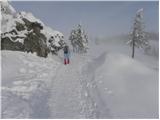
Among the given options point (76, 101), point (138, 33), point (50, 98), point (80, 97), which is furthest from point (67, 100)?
point (138, 33)

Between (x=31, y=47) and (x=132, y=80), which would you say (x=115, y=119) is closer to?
(x=132, y=80)

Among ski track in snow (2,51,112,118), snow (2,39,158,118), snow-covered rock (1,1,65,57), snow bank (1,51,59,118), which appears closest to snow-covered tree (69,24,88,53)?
snow-covered rock (1,1,65,57)

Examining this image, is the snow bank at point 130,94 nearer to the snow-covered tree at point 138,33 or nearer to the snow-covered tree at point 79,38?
the snow-covered tree at point 138,33

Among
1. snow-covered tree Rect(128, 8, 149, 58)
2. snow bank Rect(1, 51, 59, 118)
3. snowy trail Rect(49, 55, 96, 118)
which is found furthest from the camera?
snow-covered tree Rect(128, 8, 149, 58)

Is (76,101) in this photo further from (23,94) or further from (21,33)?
(21,33)

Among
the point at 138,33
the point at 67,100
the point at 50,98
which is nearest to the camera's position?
the point at 67,100

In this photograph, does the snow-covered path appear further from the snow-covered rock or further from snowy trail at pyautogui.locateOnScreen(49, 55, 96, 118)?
the snow-covered rock

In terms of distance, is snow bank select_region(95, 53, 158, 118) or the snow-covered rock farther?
the snow-covered rock

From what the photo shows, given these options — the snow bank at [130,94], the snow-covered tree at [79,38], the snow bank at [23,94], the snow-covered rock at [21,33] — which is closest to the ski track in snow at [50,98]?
the snow bank at [23,94]

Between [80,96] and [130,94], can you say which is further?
[80,96]

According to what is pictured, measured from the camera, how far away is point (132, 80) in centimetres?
1645

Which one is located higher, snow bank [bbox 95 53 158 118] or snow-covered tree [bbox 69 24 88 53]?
snow-covered tree [bbox 69 24 88 53]

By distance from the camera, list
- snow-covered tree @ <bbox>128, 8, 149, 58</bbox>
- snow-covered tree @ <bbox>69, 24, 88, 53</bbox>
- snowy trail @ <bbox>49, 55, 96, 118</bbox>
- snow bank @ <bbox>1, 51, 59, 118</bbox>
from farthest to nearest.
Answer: snow-covered tree @ <bbox>69, 24, 88, 53</bbox>
snow-covered tree @ <bbox>128, 8, 149, 58</bbox>
snow bank @ <bbox>1, 51, 59, 118</bbox>
snowy trail @ <bbox>49, 55, 96, 118</bbox>

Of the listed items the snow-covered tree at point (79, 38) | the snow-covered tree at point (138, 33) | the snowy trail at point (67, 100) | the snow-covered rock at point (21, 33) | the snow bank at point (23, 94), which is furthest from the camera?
the snow-covered tree at point (79, 38)
